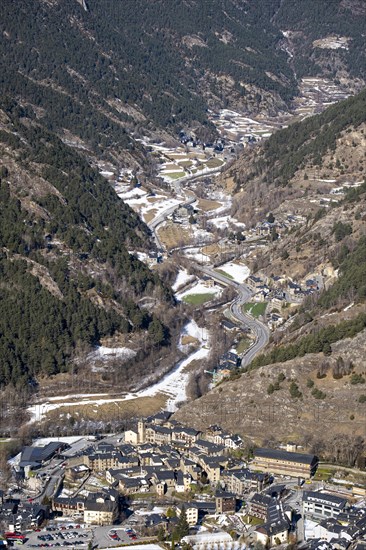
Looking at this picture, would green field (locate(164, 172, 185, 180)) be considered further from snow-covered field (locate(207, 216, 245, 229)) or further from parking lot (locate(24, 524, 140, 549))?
parking lot (locate(24, 524, 140, 549))

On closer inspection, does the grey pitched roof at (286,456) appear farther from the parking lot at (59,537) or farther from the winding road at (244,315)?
the winding road at (244,315)

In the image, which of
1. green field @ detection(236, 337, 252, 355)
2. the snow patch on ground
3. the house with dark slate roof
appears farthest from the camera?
the snow patch on ground

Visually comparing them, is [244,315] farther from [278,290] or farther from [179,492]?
[179,492]

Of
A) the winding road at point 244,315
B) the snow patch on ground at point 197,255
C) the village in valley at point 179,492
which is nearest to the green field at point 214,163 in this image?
the winding road at point 244,315

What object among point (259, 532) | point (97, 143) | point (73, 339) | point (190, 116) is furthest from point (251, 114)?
point (259, 532)

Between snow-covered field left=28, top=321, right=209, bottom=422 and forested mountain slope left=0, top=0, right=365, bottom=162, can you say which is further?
forested mountain slope left=0, top=0, right=365, bottom=162

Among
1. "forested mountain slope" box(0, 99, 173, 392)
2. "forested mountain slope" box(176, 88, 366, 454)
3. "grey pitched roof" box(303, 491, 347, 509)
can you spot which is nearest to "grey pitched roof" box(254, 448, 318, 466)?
"forested mountain slope" box(176, 88, 366, 454)

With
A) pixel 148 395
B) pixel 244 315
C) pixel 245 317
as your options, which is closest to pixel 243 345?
pixel 245 317
